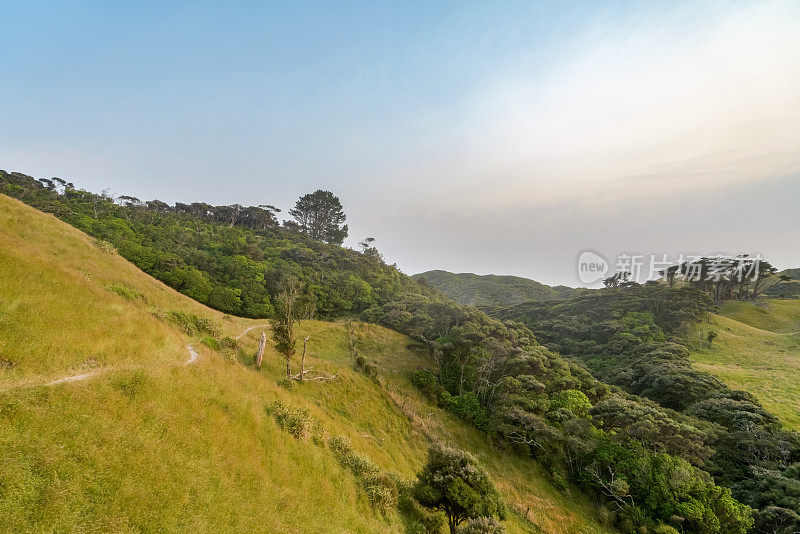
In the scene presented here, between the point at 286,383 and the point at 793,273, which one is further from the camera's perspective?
the point at 793,273

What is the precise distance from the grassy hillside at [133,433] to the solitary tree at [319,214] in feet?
305

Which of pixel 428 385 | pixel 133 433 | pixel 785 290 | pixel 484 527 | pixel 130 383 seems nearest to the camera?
pixel 133 433

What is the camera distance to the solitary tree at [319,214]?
112 m

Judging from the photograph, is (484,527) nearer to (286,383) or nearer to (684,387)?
(286,383)

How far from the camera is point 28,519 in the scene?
5105mm

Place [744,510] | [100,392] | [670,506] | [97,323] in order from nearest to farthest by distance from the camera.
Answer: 1. [100,392]
2. [97,323]
3. [744,510]
4. [670,506]

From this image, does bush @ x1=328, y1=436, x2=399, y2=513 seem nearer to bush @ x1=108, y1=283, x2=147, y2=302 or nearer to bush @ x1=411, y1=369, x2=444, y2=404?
bush @ x1=108, y1=283, x2=147, y2=302

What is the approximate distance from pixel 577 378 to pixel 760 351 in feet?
143

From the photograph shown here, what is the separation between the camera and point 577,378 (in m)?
35.3

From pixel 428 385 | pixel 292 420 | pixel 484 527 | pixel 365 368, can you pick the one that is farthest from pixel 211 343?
pixel 428 385

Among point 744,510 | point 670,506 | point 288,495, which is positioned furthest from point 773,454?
point 288,495

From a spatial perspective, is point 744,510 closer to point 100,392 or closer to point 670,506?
point 670,506

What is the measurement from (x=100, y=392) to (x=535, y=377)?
36680 millimetres

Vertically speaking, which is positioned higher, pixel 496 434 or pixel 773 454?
pixel 773 454
